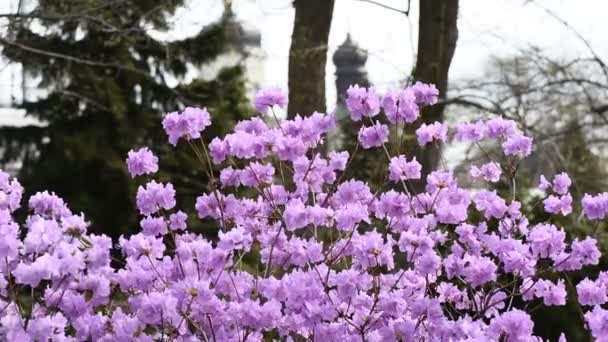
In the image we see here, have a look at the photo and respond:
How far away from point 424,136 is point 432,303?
93 cm

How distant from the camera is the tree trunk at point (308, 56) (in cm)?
817

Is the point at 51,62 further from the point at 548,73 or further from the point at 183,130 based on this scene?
the point at 183,130

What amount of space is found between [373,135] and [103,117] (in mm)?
8114

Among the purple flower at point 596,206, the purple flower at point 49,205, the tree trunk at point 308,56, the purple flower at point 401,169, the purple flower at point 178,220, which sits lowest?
the tree trunk at point 308,56

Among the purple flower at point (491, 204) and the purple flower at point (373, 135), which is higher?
the purple flower at point (373, 135)

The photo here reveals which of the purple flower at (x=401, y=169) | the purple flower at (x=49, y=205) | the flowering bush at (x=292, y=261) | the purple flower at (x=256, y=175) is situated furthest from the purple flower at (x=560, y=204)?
the purple flower at (x=49, y=205)

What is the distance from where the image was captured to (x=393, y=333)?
2.58 meters

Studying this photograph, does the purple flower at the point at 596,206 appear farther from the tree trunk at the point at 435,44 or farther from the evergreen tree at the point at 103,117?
the evergreen tree at the point at 103,117

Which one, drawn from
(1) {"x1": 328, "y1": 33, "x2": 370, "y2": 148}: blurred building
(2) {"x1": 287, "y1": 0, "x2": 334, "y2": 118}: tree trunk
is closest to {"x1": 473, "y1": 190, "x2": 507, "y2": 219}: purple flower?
(1) {"x1": 328, "y1": 33, "x2": 370, "y2": 148}: blurred building

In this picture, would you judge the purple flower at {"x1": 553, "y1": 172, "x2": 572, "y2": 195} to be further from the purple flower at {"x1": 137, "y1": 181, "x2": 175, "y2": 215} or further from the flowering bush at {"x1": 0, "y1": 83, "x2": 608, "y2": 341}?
the purple flower at {"x1": 137, "y1": 181, "x2": 175, "y2": 215}

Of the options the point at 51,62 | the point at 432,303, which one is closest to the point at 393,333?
the point at 432,303

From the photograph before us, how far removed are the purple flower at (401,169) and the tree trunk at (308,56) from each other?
5.00 m

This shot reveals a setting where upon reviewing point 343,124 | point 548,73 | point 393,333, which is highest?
point 393,333

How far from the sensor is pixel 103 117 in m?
10.8
